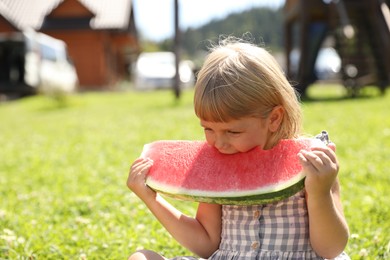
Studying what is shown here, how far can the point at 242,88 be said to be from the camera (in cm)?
222

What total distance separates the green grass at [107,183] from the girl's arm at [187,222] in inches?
28.6

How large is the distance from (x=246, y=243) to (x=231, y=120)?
0.51 m

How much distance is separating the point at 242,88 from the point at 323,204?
524mm

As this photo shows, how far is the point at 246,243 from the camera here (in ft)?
7.68

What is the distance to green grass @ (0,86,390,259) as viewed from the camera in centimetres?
337

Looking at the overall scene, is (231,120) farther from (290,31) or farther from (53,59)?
(53,59)

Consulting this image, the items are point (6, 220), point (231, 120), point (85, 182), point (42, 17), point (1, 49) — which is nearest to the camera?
point (231, 120)

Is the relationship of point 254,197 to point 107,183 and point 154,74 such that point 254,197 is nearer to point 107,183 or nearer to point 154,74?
point 107,183

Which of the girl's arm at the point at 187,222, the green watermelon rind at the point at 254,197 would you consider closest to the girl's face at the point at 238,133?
the green watermelon rind at the point at 254,197

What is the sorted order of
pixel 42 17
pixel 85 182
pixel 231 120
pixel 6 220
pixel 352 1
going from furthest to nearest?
pixel 42 17
pixel 352 1
pixel 85 182
pixel 6 220
pixel 231 120

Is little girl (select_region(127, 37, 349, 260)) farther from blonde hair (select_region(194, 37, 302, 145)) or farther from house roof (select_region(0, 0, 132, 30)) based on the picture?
house roof (select_region(0, 0, 132, 30))

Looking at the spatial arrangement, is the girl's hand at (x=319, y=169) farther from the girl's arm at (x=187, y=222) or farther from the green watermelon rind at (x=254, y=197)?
the girl's arm at (x=187, y=222)

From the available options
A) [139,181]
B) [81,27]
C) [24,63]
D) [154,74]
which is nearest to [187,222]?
[139,181]

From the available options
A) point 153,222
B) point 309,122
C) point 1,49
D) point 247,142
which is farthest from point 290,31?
point 247,142
